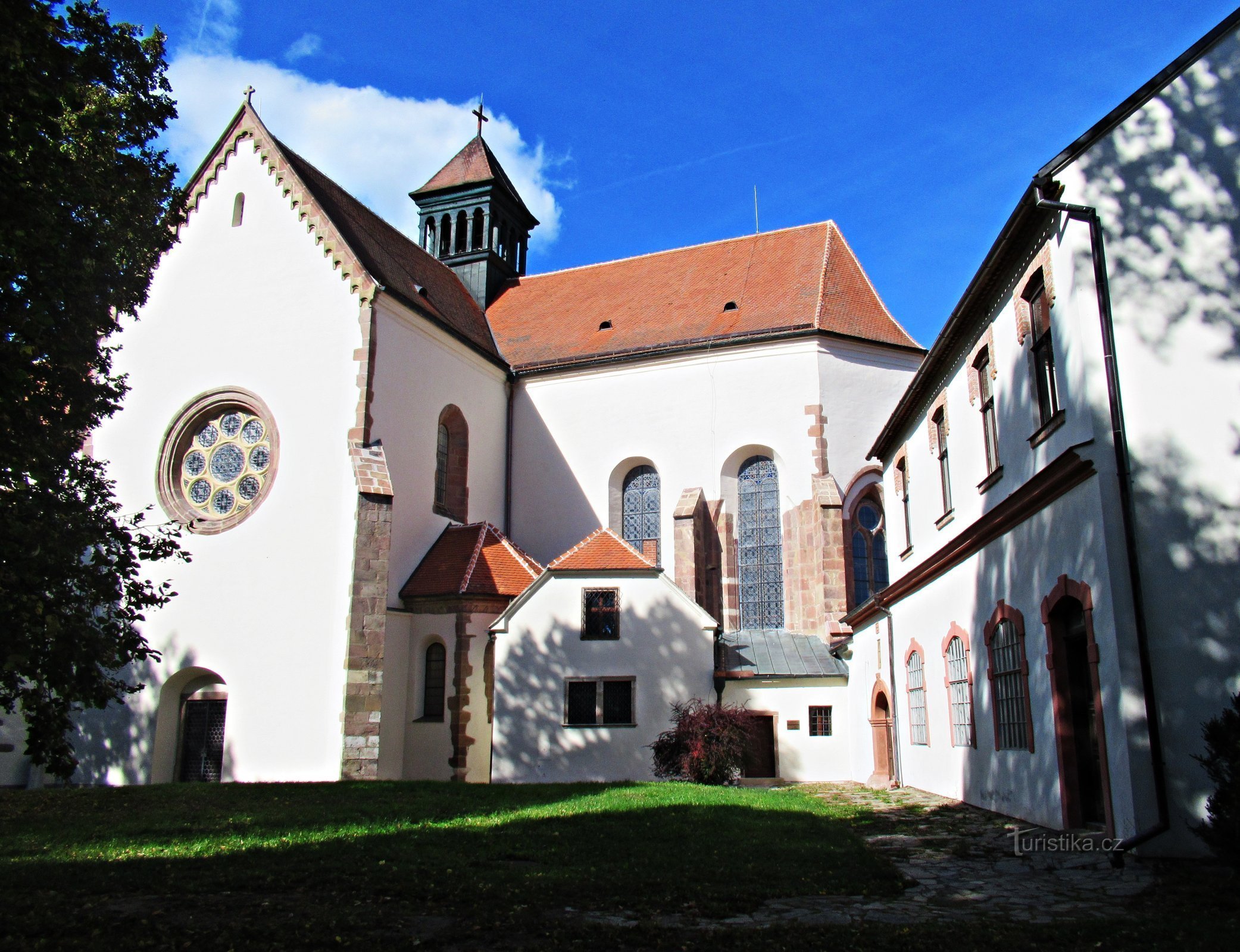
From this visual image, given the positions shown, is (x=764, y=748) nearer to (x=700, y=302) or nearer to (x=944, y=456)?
(x=944, y=456)

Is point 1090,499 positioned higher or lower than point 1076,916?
higher

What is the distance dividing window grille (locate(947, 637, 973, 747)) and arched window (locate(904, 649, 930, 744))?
1.45m

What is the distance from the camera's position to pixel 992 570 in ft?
40.3

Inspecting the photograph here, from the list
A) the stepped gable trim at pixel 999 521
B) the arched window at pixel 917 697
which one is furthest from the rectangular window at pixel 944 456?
the arched window at pixel 917 697

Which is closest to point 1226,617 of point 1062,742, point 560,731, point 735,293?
point 1062,742

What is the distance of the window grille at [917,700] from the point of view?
1584 centimetres

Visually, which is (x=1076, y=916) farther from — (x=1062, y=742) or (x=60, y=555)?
(x=60, y=555)

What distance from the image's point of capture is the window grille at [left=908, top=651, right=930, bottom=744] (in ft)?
52.0

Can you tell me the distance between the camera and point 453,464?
24.0 metres

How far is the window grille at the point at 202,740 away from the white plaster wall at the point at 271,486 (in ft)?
2.27

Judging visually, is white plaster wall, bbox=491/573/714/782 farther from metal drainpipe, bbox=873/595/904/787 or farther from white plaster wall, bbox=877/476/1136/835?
white plaster wall, bbox=877/476/1136/835

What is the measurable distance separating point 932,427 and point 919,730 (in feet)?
15.9

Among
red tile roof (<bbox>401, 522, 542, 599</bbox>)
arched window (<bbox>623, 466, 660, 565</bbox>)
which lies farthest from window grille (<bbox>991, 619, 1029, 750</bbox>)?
arched window (<bbox>623, 466, 660, 565</bbox>)

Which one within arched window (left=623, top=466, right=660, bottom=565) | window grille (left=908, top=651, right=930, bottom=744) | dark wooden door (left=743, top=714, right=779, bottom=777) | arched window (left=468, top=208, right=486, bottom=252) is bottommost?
dark wooden door (left=743, top=714, right=779, bottom=777)
